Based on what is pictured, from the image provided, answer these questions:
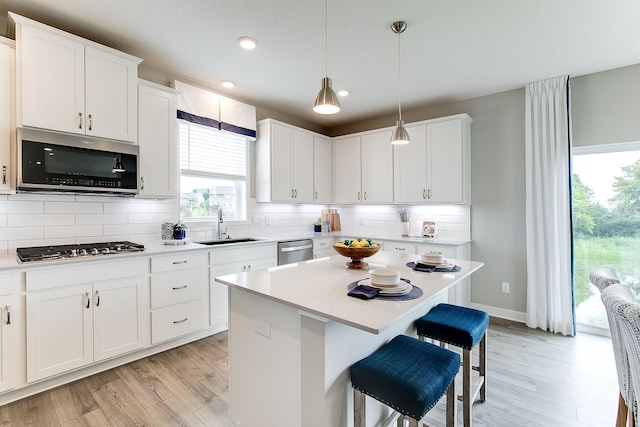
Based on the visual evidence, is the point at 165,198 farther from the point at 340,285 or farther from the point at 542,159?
the point at 542,159

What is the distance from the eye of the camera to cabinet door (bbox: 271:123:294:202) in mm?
4211

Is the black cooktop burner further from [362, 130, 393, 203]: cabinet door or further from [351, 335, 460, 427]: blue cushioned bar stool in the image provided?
[362, 130, 393, 203]: cabinet door

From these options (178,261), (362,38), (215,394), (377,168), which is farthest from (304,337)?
(377,168)

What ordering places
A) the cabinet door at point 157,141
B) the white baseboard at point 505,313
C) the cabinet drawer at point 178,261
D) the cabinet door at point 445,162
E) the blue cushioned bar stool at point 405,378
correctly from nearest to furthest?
the blue cushioned bar stool at point 405,378 → the cabinet drawer at point 178,261 → the cabinet door at point 157,141 → the white baseboard at point 505,313 → the cabinet door at point 445,162

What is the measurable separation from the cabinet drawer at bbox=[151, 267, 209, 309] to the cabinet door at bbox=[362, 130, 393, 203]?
267 cm

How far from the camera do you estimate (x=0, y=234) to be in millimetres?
2391

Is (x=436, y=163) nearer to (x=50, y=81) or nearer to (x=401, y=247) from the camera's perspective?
(x=401, y=247)

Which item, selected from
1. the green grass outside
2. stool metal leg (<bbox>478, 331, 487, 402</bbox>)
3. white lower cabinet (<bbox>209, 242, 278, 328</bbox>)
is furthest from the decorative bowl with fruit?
the green grass outside

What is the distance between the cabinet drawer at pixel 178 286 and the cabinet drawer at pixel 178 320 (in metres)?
0.06

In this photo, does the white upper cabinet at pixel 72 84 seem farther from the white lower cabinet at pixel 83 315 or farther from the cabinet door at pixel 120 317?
the cabinet door at pixel 120 317

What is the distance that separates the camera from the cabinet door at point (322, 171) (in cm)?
487

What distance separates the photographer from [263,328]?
1685 millimetres

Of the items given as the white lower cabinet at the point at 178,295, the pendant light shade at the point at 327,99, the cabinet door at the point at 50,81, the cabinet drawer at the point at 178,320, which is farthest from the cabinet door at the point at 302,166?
the pendant light shade at the point at 327,99

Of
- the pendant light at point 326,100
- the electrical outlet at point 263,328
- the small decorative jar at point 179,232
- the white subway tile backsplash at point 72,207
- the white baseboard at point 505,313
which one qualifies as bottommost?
the white baseboard at point 505,313
